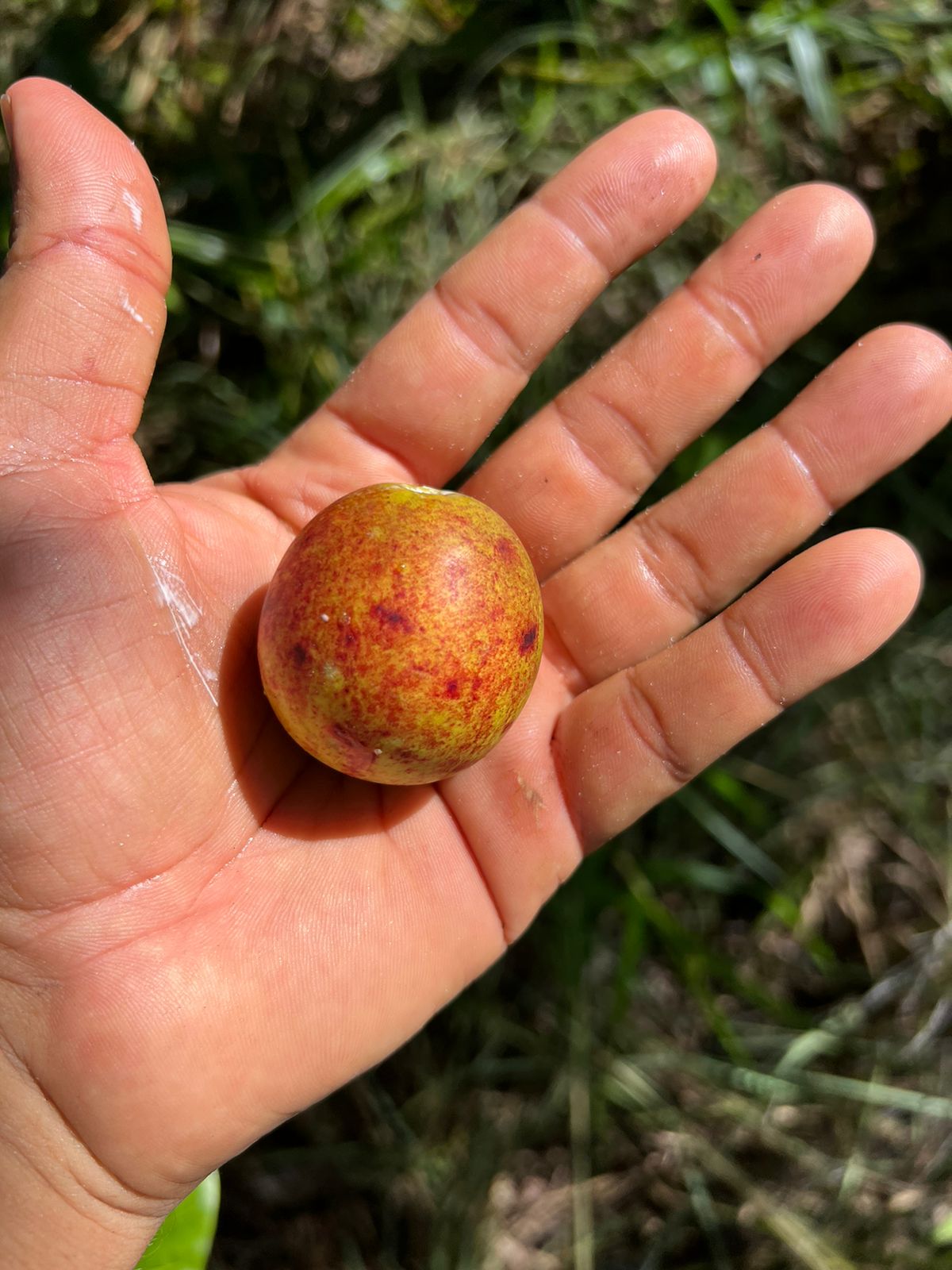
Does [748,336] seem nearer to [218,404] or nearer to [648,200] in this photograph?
[648,200]

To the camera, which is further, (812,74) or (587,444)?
(812,74)

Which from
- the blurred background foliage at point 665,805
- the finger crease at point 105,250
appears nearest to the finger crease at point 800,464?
the blurred background foliage at point 665,805

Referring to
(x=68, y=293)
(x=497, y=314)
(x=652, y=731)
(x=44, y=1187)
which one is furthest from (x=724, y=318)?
(x=44, y=1187)

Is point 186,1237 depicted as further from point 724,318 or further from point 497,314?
point 724,318

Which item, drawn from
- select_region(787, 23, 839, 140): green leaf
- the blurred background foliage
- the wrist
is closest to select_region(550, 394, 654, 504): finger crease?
the blurred background foliage

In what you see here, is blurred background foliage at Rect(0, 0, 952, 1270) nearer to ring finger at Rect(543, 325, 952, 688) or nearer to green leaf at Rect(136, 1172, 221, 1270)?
ring finger at Rect(543, 325, 952, 688)
